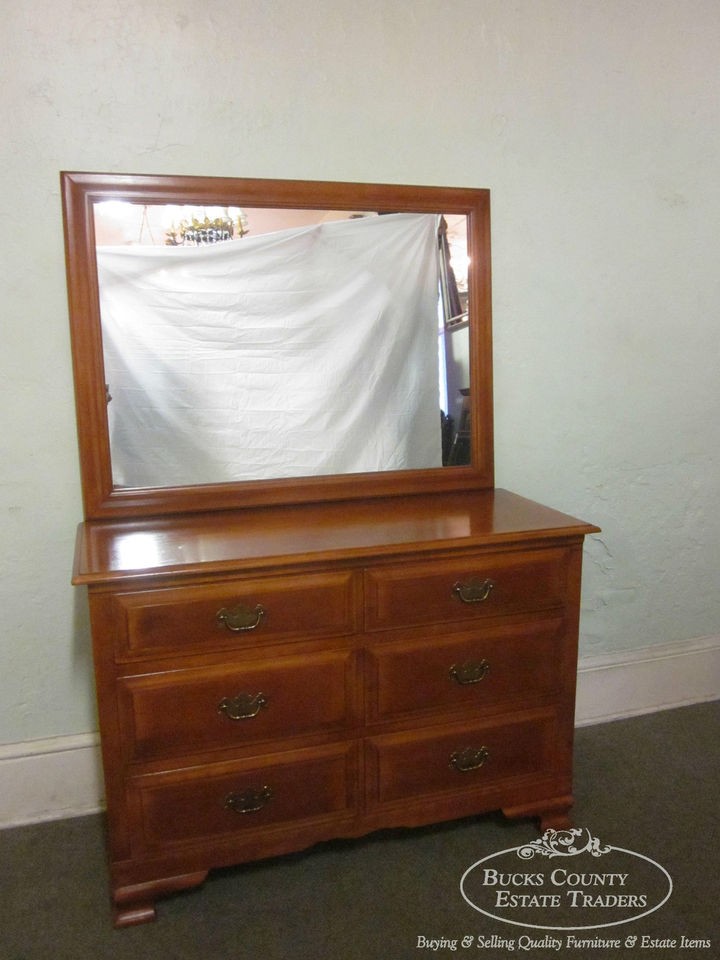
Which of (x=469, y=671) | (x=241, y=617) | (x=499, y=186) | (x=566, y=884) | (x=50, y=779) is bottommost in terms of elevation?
(x=566, y=884)

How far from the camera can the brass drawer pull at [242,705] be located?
1461 mm

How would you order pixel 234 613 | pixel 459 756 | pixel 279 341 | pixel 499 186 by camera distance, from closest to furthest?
pixel 234 613 → pixel 459 756 → pixel 279 341 → pixel 499 186

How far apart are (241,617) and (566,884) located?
1000 millimetres

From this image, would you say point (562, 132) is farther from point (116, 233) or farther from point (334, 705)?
point (334, 705)

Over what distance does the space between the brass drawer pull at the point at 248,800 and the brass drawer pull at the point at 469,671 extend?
1.64 ft

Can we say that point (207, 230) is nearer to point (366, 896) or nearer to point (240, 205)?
point (240, 205)

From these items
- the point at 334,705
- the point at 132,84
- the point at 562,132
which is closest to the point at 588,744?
the point at 334,705

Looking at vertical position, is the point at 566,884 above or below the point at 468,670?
below

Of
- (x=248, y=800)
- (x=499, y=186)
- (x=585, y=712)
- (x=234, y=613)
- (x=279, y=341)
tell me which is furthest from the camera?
(x=585, y=712)

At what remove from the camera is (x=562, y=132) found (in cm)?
195

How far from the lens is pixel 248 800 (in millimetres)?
1525

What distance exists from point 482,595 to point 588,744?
902 millimetres

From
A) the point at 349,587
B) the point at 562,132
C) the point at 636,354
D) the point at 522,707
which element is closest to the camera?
the point at 349,587

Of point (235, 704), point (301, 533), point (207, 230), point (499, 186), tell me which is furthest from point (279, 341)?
point (235, 704)
